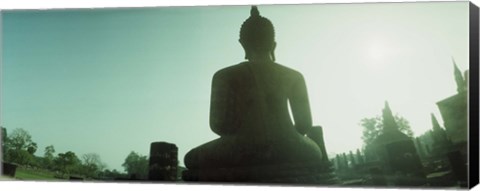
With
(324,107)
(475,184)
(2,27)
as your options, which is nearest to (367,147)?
(324,107)

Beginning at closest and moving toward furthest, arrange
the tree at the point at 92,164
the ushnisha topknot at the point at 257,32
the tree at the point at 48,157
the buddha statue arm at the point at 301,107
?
the buddha statue arm at the point at 301,107 → the ushnisha topknot at the point at 257,32 → the tree at the point at 92,164 → the tree at the point at 48,157

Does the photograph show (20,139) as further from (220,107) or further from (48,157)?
(220,107)

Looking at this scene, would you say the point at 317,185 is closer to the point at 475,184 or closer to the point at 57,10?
the point at 475,184

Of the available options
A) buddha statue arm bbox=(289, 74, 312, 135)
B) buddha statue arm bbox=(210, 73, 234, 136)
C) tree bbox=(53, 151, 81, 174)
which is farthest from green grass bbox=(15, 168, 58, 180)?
buddha statue arm bbox=(289, 74, 312, 135)

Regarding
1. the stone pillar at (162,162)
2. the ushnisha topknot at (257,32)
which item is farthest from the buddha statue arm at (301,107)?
the stone pillar at (162,162)

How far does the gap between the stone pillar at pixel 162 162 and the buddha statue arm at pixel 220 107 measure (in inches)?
21.9

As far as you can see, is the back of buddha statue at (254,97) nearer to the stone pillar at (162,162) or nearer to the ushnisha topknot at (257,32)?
the ushnisha topknot at (257,32)

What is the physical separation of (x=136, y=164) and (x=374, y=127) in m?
2.64

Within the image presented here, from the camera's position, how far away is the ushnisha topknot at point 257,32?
26.4 feet

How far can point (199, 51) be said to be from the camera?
8.16m

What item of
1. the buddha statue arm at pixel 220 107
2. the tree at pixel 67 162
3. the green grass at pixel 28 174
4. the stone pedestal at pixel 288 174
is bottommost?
the stone pedestal at pixel 288 174

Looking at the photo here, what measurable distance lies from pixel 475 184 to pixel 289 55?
92.5 inches

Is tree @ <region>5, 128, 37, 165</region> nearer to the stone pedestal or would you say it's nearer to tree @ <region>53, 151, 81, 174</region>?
tree @ <region>53, 151, 81, 174</region>

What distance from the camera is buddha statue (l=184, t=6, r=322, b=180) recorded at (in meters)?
7.93
